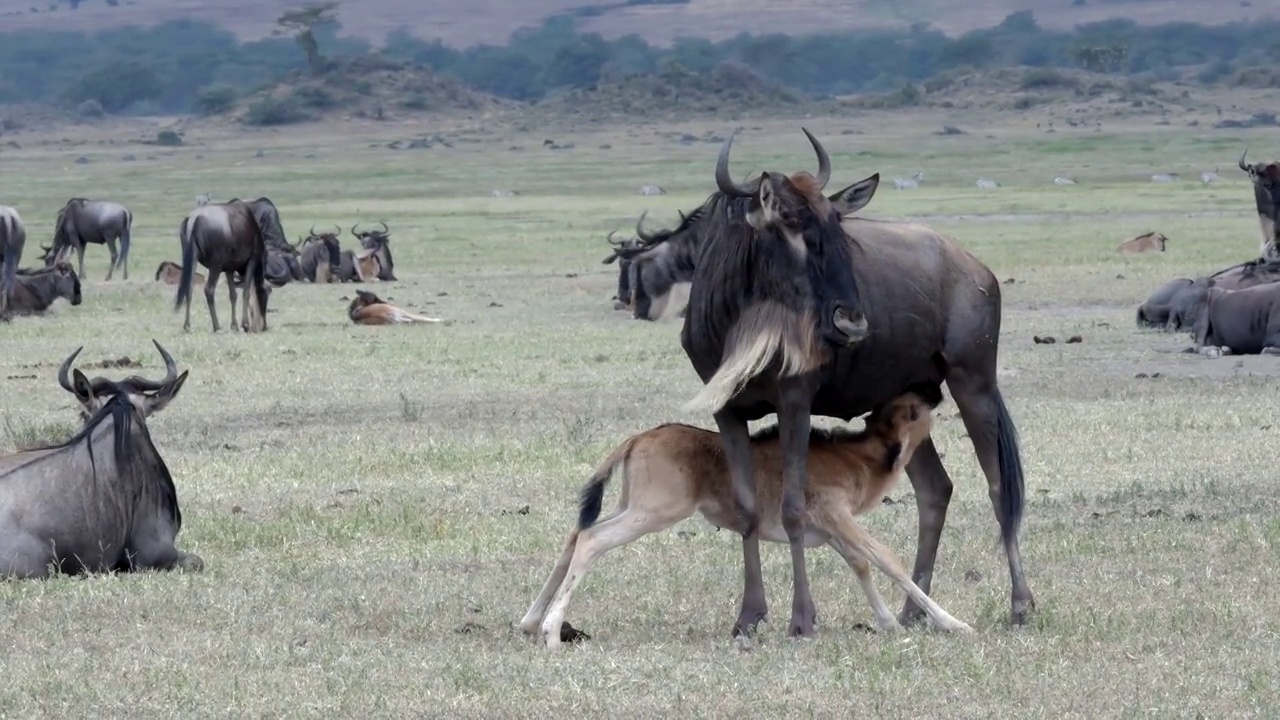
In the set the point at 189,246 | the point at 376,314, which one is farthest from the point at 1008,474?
the point at 189,246

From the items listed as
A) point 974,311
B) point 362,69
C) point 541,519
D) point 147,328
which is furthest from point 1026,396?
point 362,69

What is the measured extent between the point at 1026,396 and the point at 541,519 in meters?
5.44

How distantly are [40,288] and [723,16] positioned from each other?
528 ft

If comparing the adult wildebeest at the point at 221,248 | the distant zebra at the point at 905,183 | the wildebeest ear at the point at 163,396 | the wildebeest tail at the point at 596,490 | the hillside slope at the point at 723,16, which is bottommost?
the hillside slope at the point at 723,16

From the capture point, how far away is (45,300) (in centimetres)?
2412

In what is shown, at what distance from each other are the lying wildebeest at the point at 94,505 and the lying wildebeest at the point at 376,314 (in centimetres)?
1262

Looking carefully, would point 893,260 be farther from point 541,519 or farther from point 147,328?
point 147,328

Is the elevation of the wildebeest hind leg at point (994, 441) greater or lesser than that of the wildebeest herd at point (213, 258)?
greater

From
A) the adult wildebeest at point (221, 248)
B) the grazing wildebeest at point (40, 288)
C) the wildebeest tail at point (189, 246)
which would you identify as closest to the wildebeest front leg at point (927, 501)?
the adult wildebeest at point (221, 248)

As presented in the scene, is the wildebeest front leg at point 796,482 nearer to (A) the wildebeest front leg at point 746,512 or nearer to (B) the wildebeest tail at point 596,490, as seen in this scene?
(A) the wildebeest front leg at point 746,512

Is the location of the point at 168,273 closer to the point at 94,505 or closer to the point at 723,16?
the point at 94,505

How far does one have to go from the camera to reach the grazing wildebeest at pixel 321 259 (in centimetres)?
3075

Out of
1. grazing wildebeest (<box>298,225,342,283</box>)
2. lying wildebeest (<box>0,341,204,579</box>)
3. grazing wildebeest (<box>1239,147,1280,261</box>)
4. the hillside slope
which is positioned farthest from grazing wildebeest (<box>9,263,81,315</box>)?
the hillside slope

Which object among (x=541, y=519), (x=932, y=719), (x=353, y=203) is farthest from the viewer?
(x=353, y=203)
